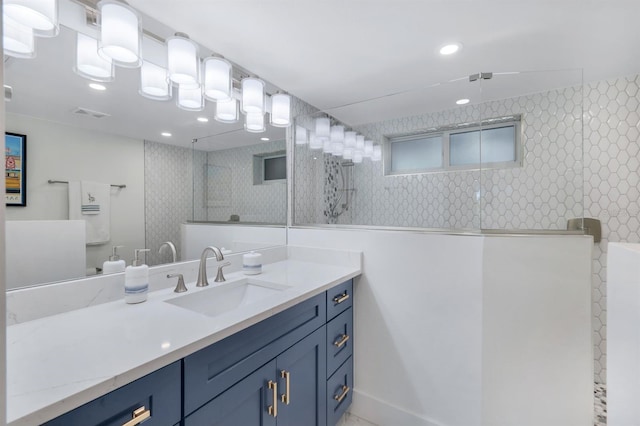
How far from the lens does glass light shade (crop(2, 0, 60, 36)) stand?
35.6 inches

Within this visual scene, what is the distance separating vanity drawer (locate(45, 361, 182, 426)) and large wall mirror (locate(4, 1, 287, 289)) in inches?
24.5

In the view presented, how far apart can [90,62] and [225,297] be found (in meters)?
1.16

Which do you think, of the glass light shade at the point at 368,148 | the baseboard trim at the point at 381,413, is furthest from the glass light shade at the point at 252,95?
the baseboard trim at the point at 381,413

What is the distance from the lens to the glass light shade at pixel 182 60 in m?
1.30

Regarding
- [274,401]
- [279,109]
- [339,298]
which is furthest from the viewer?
[279,109]

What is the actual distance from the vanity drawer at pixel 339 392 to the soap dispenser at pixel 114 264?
1.17 m

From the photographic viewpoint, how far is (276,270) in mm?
1758

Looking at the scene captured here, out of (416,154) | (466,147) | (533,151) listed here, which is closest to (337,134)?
(416,154)

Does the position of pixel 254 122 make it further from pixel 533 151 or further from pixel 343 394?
pixel 533 151

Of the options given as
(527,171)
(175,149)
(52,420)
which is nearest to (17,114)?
(175,149)

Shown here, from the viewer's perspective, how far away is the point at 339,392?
5.29 ft

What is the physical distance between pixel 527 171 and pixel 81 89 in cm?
258

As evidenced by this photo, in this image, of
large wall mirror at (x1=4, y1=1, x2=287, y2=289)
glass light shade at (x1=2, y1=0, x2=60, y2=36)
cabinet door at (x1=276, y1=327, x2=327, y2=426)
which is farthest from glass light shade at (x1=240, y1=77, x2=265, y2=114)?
cabinet door at (x1=276, y1=327, x2=327, y2=426)

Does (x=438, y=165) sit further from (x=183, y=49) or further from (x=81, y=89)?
(x=81, y=89)
